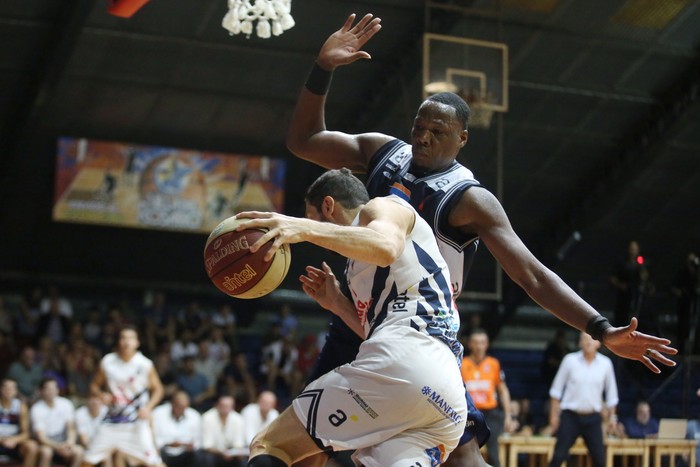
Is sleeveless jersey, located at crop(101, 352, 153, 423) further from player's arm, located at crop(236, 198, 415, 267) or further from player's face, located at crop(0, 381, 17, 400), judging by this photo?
player's arm, located at crop(236, 198, 415, 267)

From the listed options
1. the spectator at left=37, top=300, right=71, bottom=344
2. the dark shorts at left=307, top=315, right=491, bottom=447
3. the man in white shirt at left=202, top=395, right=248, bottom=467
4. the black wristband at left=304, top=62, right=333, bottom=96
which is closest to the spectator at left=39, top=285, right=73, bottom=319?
the spectator at left=37, top=300, right=71, bottom=344

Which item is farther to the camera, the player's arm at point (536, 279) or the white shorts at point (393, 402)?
the player's arm at point (536, 279)

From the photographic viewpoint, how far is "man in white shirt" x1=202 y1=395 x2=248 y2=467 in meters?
12.6

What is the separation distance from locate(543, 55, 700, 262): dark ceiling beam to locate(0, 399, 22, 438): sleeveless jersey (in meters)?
12.2

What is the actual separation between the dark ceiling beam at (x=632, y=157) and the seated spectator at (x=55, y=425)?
11.8m

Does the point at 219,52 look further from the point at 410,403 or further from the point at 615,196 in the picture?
the point at 410,403

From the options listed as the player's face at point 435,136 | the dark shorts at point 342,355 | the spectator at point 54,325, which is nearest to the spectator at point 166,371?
the spectator at point 54,325

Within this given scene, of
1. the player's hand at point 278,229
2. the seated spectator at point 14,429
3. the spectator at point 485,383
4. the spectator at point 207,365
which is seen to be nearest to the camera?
the player's hand at point 278,229

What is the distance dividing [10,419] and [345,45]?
8.60 meters

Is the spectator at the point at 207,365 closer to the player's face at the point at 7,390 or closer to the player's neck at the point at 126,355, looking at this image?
the player's face at the point at 7,390

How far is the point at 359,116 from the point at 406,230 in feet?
47.0

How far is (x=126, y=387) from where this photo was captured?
1094 centimetres

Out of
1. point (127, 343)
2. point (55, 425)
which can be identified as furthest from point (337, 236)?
point (55, 425)

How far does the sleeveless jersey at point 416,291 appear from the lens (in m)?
4.11
